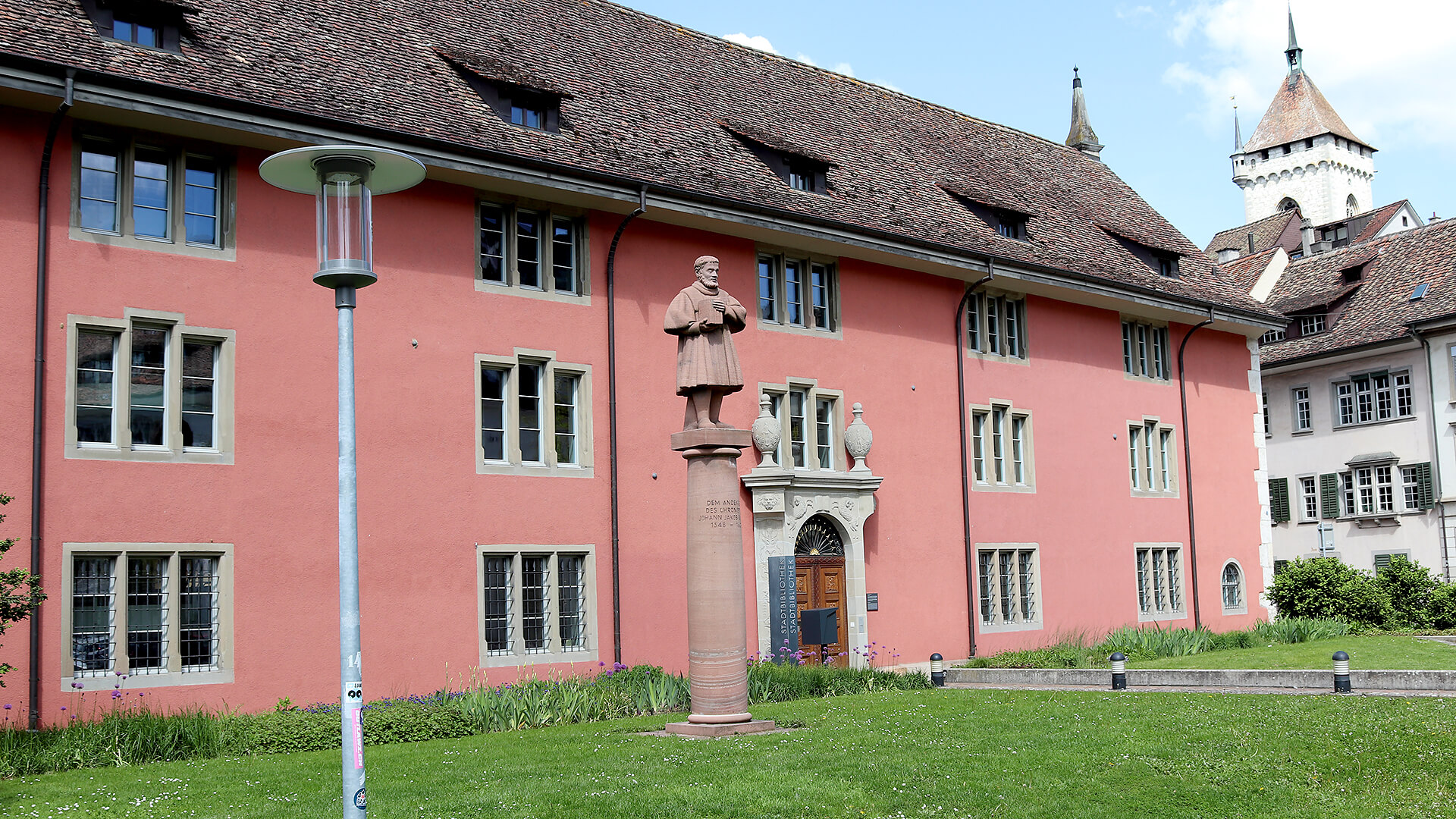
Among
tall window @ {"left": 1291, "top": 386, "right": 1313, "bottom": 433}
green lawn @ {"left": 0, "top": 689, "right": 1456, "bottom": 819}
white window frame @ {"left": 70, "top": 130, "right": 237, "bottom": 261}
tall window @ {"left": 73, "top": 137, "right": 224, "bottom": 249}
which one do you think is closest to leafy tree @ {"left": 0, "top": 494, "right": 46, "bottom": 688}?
green lawn @ {"left": 0, "top": 689, "right": 1456, "bottom": 819}

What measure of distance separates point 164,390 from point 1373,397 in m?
→ 36.3

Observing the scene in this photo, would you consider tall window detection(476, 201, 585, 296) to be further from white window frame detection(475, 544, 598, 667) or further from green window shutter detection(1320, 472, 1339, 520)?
green window shutter detection(1320, 472, 1339, 520)

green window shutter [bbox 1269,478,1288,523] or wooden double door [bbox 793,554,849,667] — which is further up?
green window shutter [bbox 1269,478,1288,523]

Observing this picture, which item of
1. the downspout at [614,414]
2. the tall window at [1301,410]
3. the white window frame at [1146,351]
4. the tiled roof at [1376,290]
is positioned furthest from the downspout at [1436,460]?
the downspout at [614,414]

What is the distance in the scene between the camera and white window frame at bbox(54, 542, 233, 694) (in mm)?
16109

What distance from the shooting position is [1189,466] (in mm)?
32188

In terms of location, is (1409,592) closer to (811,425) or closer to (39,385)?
(811,425)

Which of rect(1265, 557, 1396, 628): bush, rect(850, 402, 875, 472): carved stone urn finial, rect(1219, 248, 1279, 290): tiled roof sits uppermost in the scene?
rect(1219, 248, 1279, 290): tiled roof

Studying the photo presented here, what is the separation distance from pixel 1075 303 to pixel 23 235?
69.3 feet

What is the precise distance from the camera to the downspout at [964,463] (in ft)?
86.8

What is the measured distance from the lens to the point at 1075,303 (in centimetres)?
3019

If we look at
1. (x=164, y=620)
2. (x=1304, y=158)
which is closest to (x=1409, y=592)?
(x=164, y=620)

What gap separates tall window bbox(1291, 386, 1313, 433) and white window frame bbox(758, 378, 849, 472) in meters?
25.1

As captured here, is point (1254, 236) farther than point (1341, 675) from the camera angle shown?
Yes
